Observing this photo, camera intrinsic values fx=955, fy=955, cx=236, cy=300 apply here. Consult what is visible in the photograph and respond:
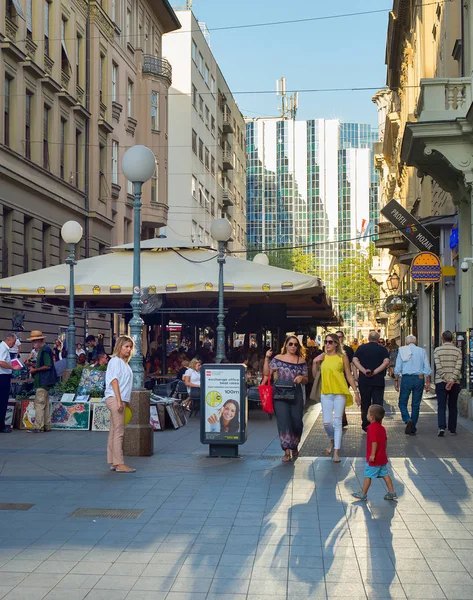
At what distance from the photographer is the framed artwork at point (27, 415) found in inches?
661

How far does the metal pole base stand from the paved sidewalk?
8.9 inches

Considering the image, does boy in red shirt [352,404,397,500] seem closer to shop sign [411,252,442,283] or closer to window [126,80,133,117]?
shop sign [411,252,442,283]

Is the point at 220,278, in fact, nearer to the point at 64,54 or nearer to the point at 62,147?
the point at 62,147

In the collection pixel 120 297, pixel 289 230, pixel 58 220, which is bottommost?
pixel 120 297

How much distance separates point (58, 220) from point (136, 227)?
827 inches

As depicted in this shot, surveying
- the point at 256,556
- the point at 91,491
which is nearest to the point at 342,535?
the point at 256,556

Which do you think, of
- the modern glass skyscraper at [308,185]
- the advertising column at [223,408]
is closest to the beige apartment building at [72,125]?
the advertising column at [223,408]

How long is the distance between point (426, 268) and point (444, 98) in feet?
19.4

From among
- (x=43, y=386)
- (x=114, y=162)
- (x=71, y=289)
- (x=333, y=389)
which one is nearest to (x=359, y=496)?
(x=333, y=389)

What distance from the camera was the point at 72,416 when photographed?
17.0 meters

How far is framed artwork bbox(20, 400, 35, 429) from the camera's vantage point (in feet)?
55.1

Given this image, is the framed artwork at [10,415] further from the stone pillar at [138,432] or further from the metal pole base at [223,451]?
the metal pole base at [223,451]

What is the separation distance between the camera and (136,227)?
14.1 m

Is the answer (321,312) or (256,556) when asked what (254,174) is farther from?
(256,556)
